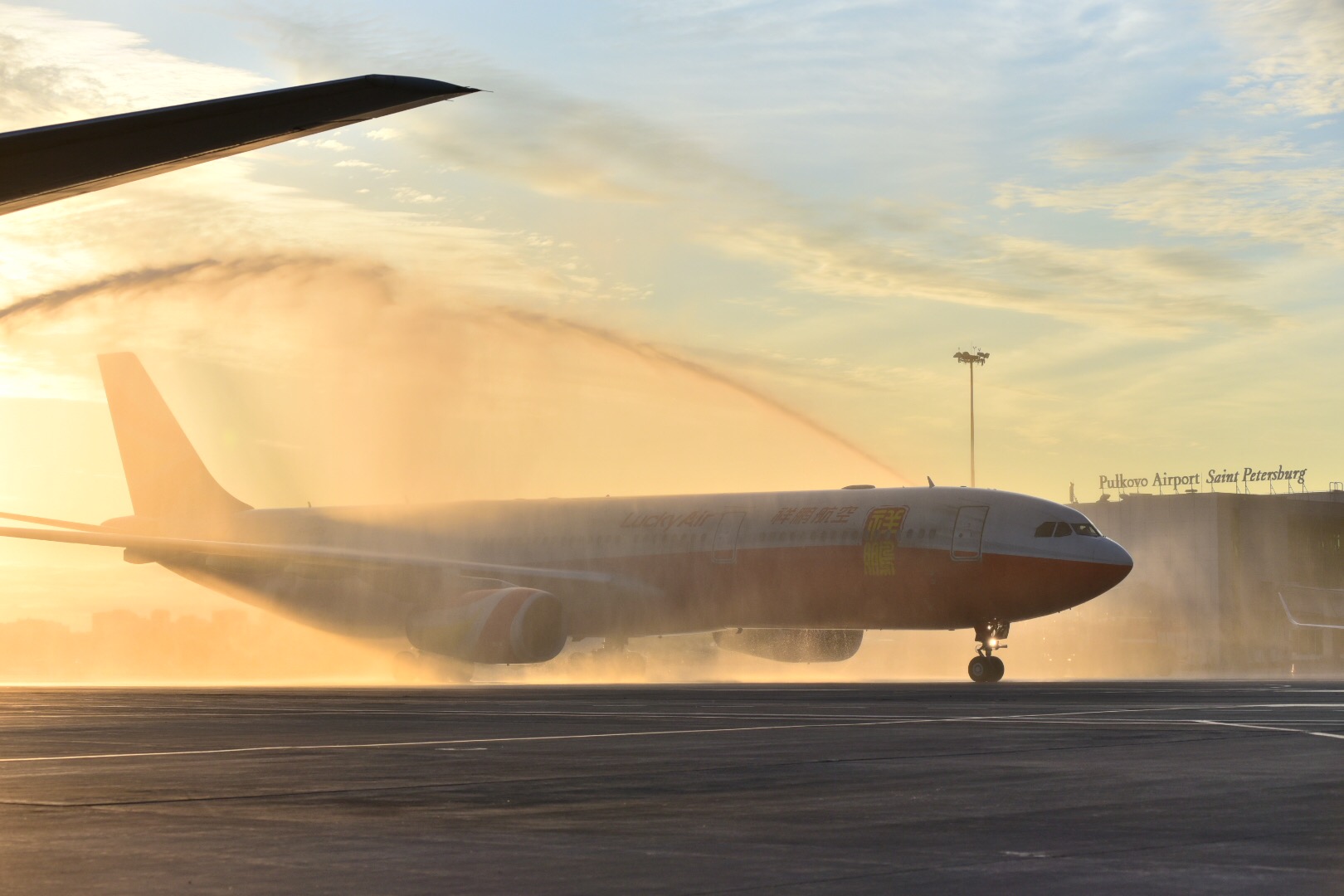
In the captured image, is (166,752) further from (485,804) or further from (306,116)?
(306,116)

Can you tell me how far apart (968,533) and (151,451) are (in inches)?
1109

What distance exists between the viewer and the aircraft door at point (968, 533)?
118 feet

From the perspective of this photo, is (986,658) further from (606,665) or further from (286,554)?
(286,554)

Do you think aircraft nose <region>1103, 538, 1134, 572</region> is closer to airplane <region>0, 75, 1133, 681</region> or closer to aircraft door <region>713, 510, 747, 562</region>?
airplane <region>0, 75, 1133, 681</region>

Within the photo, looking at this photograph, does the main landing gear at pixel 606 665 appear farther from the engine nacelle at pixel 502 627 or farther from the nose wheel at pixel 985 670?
the nose wheel at pixel 985 670

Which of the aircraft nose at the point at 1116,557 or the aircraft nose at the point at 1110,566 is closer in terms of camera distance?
the aircraft nose at the point at 1110,566

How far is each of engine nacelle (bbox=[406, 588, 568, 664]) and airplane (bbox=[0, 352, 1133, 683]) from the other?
4cm

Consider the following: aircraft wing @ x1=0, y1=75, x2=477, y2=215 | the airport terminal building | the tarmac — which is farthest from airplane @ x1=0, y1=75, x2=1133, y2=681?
the airport terminal building

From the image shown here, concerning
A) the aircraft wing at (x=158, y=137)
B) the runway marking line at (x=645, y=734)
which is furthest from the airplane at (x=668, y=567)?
the aircraft wing at (x=158, y=137)

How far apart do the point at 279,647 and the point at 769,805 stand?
47.2 m

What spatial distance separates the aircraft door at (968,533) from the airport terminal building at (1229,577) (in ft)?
181

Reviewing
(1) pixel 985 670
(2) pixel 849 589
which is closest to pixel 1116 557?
(1) pixel 985 670

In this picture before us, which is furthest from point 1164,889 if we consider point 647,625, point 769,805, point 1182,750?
→ point 647,625

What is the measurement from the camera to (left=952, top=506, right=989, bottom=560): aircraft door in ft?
118
